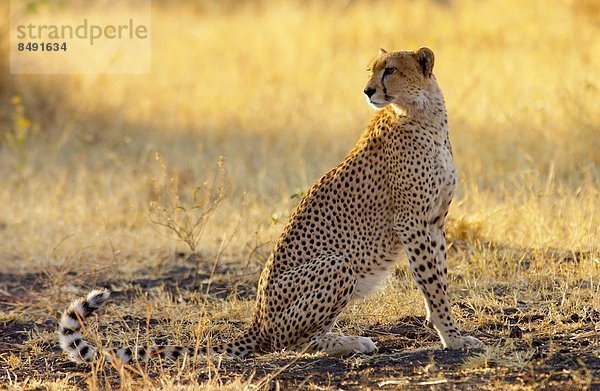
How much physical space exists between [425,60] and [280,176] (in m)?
3.98

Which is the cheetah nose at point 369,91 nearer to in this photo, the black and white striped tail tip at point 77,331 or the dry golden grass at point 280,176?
the dry golden grass at point 280,176

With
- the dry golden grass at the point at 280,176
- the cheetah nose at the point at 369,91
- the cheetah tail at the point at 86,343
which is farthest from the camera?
the dry golden grass at the point at 280,176

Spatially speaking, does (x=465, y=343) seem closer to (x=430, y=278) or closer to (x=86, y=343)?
(x=430, y=278)

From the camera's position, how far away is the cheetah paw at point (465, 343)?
14.0 feet

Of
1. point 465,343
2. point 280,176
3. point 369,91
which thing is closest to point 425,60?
point 369,91

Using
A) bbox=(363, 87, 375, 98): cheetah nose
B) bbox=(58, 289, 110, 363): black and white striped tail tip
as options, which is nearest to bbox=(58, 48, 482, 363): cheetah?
bbox=(363, 87, 375, 98): cheetah nose

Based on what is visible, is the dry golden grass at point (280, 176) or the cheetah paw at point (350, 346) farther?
the dry golden grass at point (280, 176)

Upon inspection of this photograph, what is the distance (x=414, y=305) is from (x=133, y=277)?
194cm


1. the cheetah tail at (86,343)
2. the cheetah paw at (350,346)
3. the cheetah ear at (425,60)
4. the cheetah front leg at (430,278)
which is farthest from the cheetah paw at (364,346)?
the cheetah ear at (425,60)

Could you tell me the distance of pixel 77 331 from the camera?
13.7 feet

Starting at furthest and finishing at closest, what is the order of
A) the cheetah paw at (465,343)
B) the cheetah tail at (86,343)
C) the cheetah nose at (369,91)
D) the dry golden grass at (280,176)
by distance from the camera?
1. the dry golden grass at (280,176)
2. the cheetah nose at (369,91)
3. the cheetah paw at (465,343)
4. the cheetah tail at (86,343)

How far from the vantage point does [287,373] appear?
398 centimetres

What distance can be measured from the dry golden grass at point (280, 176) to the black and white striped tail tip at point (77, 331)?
0.11 metres

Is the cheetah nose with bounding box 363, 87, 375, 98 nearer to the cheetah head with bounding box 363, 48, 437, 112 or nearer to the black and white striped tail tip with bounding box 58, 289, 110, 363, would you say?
the cheetah head with bounding box 363, 48, 437, 112
